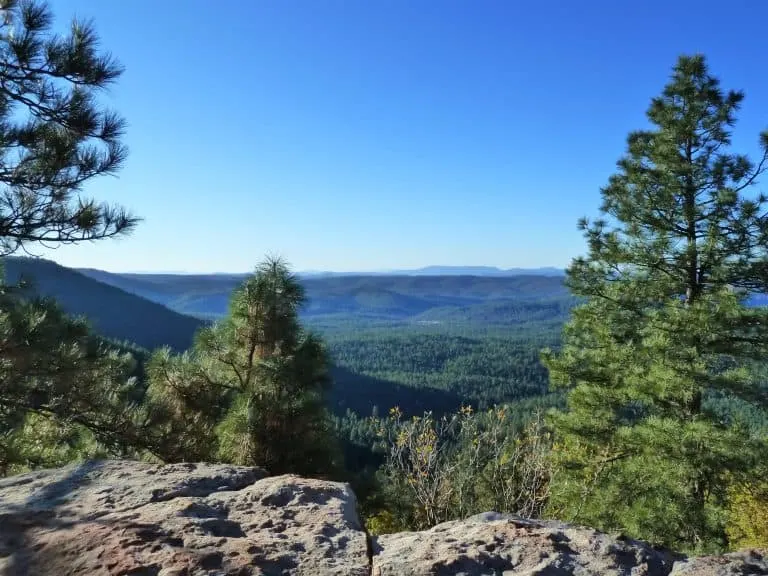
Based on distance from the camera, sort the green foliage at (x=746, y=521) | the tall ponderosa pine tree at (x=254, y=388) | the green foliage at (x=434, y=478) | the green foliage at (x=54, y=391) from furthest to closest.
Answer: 1. the green foliage at (x=746, y=521)
2. the green foliage at (x=434, y=478)
3. the green foliage at (x=54, y=391)
4. the tall ponderosa pine tree at (x=254, y=388)

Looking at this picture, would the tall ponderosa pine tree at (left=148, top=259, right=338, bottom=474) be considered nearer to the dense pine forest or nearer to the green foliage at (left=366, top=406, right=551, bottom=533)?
the dense pine forest

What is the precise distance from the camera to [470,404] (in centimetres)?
802

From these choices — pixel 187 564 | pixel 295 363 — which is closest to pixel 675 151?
pixel 295 363

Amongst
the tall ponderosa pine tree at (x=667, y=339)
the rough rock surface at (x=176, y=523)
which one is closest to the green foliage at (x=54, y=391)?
the rough rock surface at (x=176, y=523)

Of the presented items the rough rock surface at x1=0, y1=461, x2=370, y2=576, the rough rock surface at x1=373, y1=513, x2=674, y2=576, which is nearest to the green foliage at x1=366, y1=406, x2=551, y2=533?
the rough rock surface at x1=0, y1=461, x2=370, y2=576

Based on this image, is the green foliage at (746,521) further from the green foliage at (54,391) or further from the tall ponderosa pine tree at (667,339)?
the green foliage at (54,391)

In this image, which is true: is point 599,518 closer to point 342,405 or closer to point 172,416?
point 172,416

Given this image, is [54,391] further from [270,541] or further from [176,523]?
[270,541]

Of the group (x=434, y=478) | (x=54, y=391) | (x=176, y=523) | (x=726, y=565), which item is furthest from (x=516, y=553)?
(x=434, y=478)

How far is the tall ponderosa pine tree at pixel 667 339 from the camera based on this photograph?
7.16 m

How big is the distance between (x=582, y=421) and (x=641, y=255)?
3.04 metres

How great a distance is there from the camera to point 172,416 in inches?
232

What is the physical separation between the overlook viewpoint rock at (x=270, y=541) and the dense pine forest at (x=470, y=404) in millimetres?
2693

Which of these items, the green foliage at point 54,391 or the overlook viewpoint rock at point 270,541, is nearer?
the overlook viewpoint rock at point 270,541
